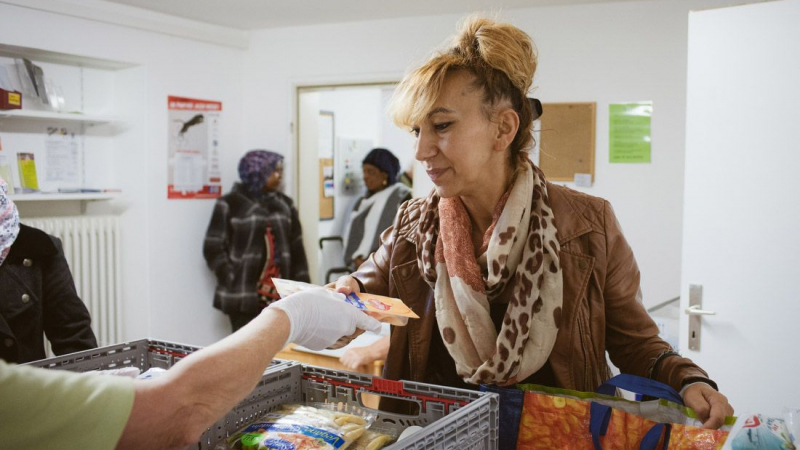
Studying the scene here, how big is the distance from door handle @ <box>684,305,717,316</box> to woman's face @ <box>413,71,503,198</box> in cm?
134

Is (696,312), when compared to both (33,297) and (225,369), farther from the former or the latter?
(33,297)

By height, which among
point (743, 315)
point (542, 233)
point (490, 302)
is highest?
point (542, 233)

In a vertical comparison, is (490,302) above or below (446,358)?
Result: above

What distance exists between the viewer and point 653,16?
12.4ft

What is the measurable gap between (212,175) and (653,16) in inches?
124

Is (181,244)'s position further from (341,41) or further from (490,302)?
(490,302)

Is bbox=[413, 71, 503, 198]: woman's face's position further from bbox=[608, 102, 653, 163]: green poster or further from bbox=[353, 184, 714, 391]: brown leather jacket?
bbox=[608, 102, 653, 163]: green poster

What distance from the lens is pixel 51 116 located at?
3773 millimetres

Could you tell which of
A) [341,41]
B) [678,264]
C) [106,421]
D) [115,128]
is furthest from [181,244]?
[106,421]

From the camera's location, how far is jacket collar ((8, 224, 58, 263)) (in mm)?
1999

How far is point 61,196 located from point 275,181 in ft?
4.70

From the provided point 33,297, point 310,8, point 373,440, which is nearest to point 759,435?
point 373,440

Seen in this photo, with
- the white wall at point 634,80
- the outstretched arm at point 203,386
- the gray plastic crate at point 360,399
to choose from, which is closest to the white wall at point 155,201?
the white wall at point 634,80

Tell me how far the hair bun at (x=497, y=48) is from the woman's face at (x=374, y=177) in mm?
3703
